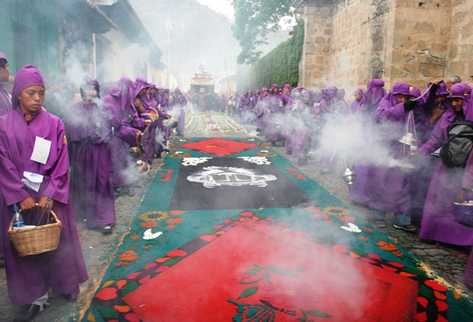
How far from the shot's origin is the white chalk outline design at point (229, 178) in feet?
21.3

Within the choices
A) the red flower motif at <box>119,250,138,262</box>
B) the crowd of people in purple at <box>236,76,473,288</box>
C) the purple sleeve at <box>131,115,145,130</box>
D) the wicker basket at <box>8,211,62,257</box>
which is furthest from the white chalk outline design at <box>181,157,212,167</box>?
the wicker basket at <box>8,211,62,257</box>

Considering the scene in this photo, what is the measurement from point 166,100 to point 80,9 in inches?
163

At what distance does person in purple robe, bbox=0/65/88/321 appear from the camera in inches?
98.2

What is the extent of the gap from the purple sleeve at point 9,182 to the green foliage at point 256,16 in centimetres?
2192

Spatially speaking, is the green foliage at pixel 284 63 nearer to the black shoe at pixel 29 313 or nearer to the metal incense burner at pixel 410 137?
the metal incense burner at pixel 410 137

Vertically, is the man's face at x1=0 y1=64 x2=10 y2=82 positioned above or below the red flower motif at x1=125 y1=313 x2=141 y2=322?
above

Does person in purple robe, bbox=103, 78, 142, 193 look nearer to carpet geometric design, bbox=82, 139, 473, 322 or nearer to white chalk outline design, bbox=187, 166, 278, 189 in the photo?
carpet geometric design, bbox=82, 139, 473, 322

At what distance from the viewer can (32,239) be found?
2.29m

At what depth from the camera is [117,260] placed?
11.5ft

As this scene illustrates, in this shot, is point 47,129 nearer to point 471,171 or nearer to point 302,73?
point 471,171

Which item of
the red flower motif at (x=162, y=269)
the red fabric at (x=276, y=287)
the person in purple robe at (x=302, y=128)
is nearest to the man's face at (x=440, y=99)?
the red fabric at (x=276, y=287)

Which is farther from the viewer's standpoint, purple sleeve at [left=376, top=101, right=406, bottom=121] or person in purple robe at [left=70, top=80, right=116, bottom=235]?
purple sleeve at [left=376, top=101, right=406, bottom=121]

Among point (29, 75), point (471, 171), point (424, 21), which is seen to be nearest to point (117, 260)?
point (29, 75)

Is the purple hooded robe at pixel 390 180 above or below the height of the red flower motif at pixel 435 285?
above
